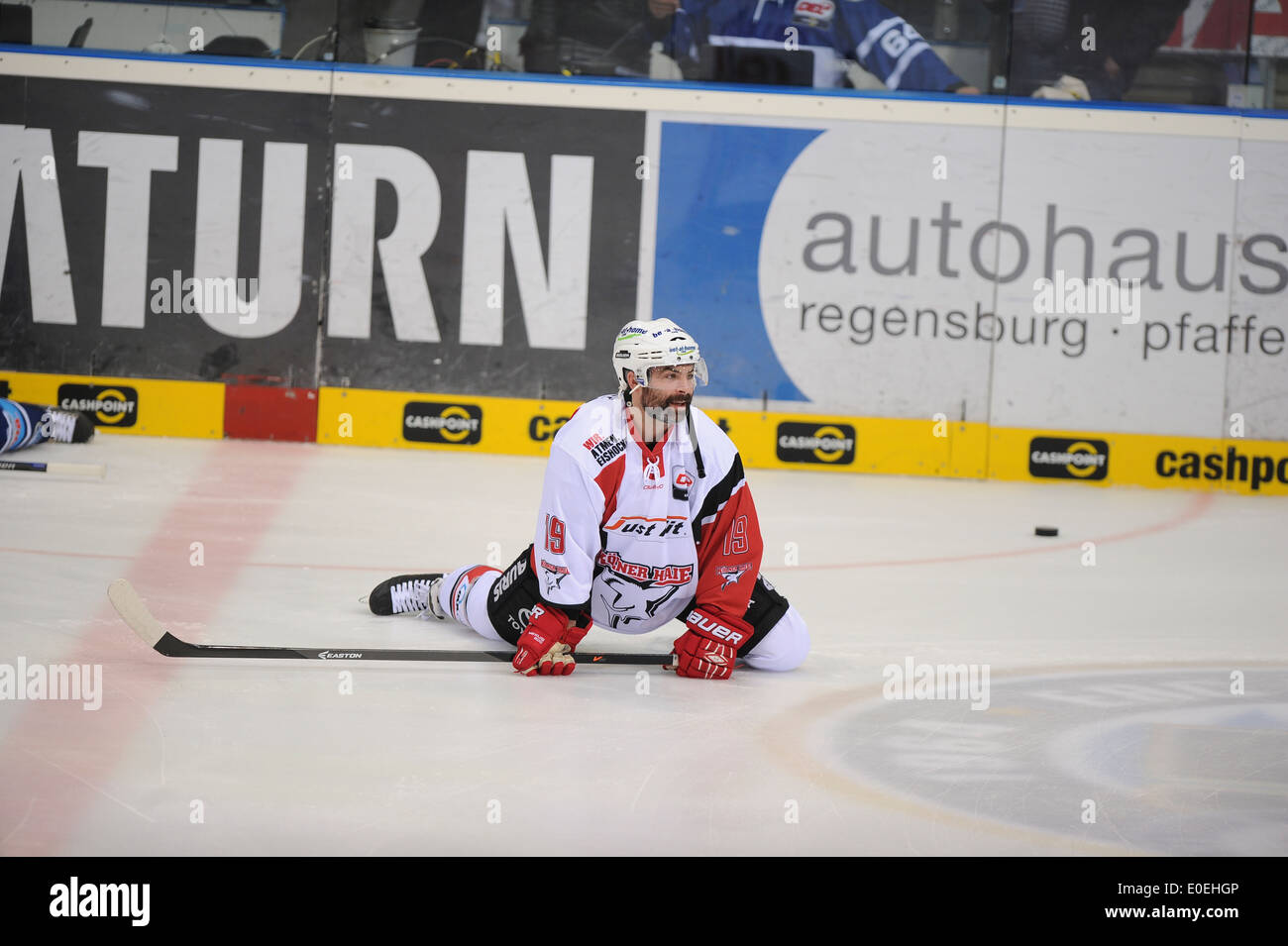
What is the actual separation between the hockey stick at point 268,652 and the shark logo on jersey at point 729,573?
12.7 inches

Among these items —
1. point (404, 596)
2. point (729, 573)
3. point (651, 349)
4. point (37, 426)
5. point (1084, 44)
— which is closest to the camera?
point (651, 349)

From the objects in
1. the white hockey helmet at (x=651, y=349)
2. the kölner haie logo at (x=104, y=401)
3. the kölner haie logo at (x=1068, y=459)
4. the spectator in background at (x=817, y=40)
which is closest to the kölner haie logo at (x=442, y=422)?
the kölner haie logo at (x=104, y=401)

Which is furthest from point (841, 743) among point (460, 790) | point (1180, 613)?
point (1180, 613)

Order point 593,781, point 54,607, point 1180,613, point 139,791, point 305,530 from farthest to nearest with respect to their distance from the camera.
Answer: point 305,530 → point 1180,613 → point 54,607 → point 593,781 → point 139,791

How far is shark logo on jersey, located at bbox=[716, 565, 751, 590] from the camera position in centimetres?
398

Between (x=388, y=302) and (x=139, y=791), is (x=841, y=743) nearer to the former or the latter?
(x=139, y=791)

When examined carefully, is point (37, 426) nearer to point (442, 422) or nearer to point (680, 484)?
point (442, 422)

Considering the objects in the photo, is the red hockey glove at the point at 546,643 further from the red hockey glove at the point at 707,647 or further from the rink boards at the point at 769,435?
the rink boards at the point at 769,435

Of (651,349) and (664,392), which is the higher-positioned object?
(651,349)

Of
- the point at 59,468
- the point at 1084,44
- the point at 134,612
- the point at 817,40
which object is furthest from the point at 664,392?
the point at 1084,44

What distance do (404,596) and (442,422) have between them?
440 centimetres

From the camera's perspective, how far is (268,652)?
4008 mm

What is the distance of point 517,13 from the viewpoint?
895cm

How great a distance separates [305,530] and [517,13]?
4105mm
